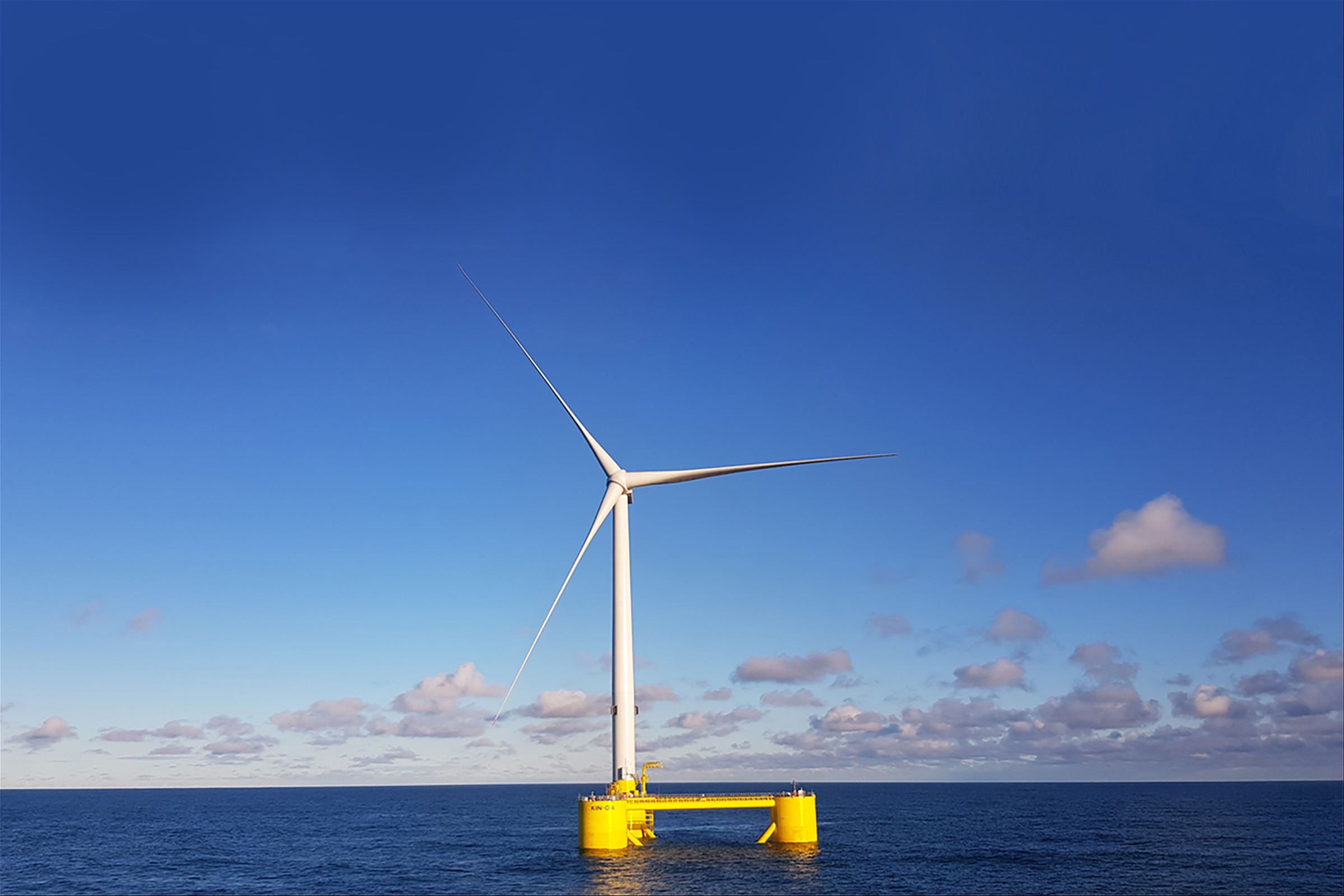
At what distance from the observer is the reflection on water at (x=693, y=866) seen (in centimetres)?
9531

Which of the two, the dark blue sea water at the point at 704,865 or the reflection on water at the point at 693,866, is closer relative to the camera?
the reflection on water at the point at 693,866

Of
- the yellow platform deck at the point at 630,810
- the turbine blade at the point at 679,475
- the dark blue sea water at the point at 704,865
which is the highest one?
the turbine blade at the point at 679,475

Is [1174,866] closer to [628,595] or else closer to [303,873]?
[628,595]

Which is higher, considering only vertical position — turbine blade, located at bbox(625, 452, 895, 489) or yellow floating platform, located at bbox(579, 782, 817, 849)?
turbine blade, located at bbox(625, 452, 895, 489)

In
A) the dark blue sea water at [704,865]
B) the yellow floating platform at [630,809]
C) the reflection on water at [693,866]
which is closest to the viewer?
the reflection on water at [693,866]

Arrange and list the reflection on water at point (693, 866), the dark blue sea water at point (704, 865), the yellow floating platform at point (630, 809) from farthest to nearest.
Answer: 1. the yellow floating platform at point (630, 809)
2. the dark blue sea water at point (704, 865)
3. the reflection on water at point (693, 866)

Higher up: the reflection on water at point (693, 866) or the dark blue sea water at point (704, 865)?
the reflection on water at point (693, 866)

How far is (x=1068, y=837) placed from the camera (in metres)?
176

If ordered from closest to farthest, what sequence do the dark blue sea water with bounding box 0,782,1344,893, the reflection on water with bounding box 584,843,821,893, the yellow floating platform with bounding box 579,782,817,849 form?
the reflection on water with bounding box 584,843,821,893, the dark blue sea water with bounding box 0,782,1344,893, the yellow floating platform with bounding box 579,782,817,849

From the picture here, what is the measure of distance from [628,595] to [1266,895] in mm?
74460

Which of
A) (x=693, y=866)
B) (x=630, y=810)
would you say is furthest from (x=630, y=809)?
(x=693, y=866)

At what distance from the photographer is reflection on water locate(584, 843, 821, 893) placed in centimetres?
9531

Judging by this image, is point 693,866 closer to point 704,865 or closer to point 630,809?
point 704,865

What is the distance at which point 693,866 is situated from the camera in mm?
108750
